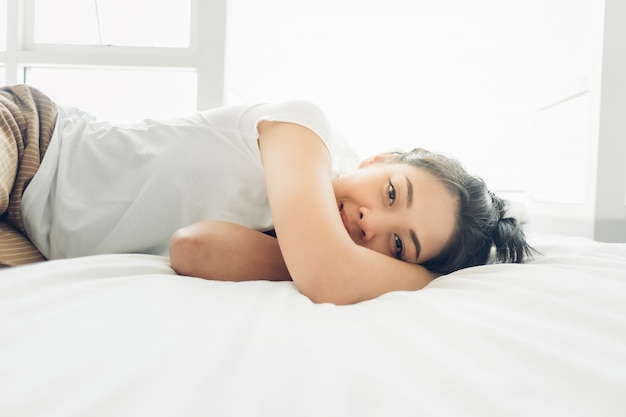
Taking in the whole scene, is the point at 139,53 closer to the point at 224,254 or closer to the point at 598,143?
the point at 224,254

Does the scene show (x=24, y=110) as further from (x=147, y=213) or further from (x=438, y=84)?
(x=438, y=84)

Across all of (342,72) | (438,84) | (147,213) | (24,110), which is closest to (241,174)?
(147,213)

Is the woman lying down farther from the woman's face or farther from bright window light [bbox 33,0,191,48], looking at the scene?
bright window light [bbox 33,0,191,48]

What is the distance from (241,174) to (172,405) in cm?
67

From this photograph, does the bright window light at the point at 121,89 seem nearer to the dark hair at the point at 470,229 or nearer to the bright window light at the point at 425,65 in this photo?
the bright window light at the point at 425,65

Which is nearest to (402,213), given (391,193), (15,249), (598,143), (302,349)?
(391,193)

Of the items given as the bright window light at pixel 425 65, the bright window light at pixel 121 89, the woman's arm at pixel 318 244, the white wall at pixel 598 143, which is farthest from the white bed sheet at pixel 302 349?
the bright window light at pixel 425 65

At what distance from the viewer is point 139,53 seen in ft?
6.21

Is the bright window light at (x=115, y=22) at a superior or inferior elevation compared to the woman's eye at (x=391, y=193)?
superior

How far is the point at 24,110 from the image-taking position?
0.92 m

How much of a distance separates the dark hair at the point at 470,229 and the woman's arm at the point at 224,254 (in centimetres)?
31

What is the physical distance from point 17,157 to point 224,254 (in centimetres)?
47

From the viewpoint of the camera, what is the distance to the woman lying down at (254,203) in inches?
27.0

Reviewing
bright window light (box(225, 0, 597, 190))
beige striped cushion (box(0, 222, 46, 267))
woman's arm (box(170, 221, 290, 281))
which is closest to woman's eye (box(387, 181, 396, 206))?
woman's arm (box(170, 221, 290, 281))
